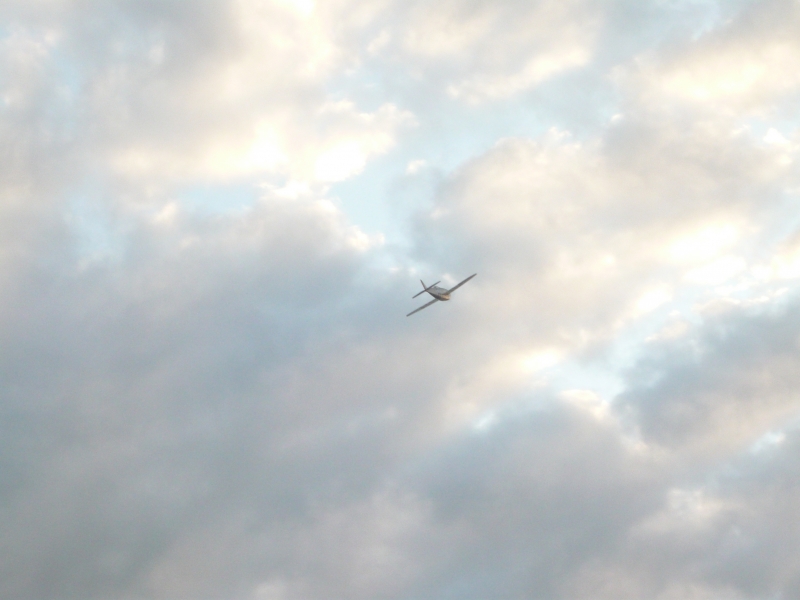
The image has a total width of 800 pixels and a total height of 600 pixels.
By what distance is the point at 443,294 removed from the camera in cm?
15388
